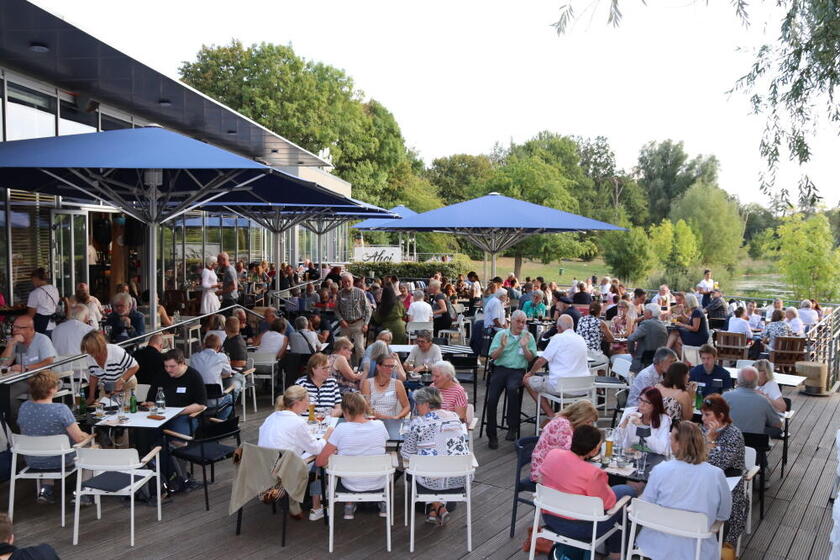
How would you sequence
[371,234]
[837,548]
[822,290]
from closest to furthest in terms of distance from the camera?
[837,548]
[822,290]
[371,234]

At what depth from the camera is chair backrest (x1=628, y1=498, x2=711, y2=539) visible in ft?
13.9

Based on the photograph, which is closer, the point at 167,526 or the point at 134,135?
the point at 167,526

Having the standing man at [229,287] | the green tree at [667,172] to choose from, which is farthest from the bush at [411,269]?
the green tree at [667,172]

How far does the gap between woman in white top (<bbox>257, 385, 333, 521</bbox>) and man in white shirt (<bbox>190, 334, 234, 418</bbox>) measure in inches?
79.7

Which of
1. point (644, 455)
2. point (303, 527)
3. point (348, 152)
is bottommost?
point (303, 527)

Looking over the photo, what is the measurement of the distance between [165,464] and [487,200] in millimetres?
9426

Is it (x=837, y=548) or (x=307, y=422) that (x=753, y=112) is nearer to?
(x=837, y=548)

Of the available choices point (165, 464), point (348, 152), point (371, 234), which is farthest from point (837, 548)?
point (371, 234)

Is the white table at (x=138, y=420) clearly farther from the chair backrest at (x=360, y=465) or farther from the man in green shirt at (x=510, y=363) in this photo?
the man in green shirt at (x=510, y=363)

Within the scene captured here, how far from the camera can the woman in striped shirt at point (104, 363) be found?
23.0 ft

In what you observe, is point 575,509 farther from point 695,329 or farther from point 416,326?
point 416,326

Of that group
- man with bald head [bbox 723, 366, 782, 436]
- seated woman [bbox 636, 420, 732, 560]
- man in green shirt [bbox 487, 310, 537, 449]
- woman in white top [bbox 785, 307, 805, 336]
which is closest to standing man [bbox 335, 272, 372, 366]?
man in green shirt [bbox 487, 310, 537, 449]

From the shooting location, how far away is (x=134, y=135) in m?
7.88

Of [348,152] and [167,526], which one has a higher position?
[348,152]
